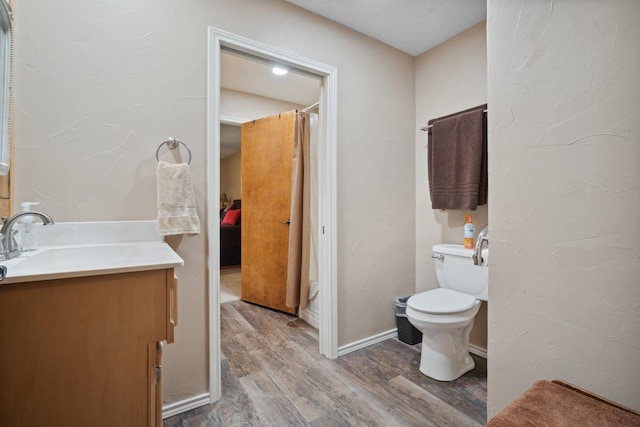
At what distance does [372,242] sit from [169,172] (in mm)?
1456

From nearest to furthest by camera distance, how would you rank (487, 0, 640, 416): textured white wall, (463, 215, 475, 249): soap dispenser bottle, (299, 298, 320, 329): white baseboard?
Result: (487, 0, 640, 416): textured white wall → (463, 215, 475, 249): soap dispenser bottle → (299, 298, 320, 329): white baseboard

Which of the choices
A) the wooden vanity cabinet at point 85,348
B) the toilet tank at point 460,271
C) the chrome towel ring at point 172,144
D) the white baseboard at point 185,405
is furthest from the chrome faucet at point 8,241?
the toilet tank at point 460,271

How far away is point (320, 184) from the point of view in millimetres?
2121

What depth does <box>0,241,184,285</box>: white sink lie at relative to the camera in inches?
30.3

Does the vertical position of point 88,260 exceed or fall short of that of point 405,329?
it exceeds it

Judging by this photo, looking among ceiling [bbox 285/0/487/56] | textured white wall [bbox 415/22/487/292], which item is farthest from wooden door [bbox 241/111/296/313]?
textured white wall [bbox 415/22/487/292]

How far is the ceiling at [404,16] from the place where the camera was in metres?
1.84

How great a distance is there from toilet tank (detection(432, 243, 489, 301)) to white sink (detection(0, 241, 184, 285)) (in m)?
1.68

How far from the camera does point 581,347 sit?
950mm

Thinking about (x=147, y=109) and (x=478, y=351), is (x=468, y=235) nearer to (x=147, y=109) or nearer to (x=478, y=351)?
(x=478, y=351)

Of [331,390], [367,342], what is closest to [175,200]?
[331,390]

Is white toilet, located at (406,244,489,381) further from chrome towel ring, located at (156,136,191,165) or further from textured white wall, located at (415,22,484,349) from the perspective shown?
chrome towel ring, located at (156,136,191,165)

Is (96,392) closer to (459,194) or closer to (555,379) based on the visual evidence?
(555,379)

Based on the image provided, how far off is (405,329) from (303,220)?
1232 mm
